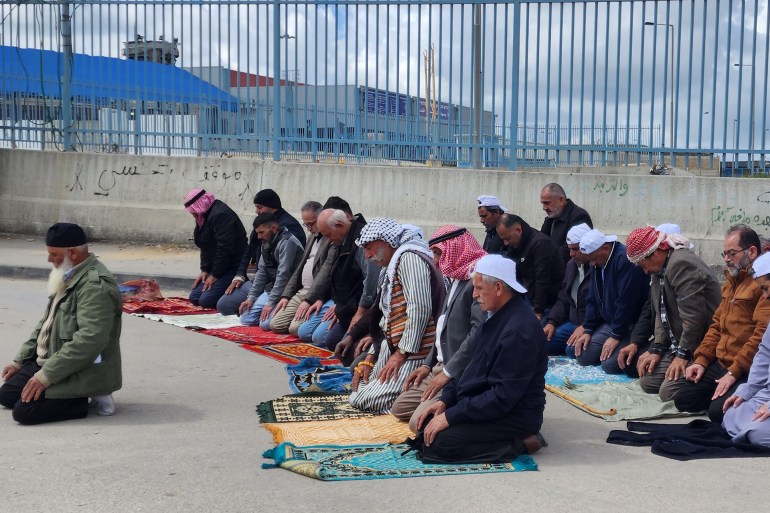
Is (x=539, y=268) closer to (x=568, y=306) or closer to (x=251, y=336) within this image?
(x=568, y=306)

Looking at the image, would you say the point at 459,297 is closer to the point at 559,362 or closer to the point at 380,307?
the point at 380,307

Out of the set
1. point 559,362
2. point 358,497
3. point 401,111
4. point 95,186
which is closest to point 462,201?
point 401,111

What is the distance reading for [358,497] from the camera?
203 inches

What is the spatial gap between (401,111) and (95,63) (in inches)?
209

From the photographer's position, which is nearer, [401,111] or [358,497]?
→ [358,497]

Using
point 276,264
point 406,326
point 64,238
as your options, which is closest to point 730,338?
point 406,326

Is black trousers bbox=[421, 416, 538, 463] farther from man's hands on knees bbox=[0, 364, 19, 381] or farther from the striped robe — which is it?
man's hands on knees bbox=[0, 364, 19, 381]

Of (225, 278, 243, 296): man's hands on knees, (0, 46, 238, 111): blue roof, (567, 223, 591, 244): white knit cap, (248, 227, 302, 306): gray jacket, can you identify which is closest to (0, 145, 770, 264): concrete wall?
(0, 46, 238, 111): blue roof

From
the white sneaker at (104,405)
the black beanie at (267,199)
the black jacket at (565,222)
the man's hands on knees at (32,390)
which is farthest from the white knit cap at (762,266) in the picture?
the black beanie at (267,199)

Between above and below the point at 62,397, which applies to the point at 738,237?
above

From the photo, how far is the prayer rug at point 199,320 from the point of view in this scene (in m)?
10.4

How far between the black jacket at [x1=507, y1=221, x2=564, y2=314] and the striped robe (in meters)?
2.34

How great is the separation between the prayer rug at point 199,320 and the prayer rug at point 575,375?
3545 millimetres

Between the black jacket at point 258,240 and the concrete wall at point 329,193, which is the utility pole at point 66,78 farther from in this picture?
the black jacket at point 258,240
